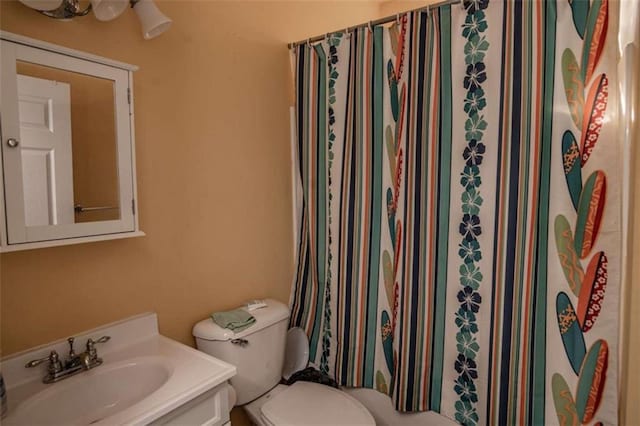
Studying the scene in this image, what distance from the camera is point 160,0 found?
4.48 feet

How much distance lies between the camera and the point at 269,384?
1.58 meters

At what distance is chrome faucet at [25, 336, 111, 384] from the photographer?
104 centimetres

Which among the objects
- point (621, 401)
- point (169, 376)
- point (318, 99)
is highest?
point (318, 99)

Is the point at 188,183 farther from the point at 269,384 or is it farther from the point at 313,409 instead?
the point at 313,409

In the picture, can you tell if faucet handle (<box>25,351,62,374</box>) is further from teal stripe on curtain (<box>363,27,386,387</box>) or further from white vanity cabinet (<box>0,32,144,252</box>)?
teal stripe on curtain (<box>363,27,386,387</box>)

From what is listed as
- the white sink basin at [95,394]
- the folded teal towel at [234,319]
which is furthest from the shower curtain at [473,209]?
the white sink basin at [95,394]

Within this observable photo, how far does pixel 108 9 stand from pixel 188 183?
2.05ft

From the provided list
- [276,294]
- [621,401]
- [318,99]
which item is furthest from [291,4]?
[621,401]

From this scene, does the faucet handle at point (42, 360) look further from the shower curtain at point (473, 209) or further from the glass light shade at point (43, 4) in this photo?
the shower curtain at point (473, 209)

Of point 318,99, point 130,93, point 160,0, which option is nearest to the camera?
point 130,93

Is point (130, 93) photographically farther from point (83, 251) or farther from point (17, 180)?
point (83, 251)

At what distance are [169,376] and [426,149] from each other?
1214 mm

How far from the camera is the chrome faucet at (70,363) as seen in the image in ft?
3.42

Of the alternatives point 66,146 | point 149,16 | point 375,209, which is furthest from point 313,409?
point 149,16
